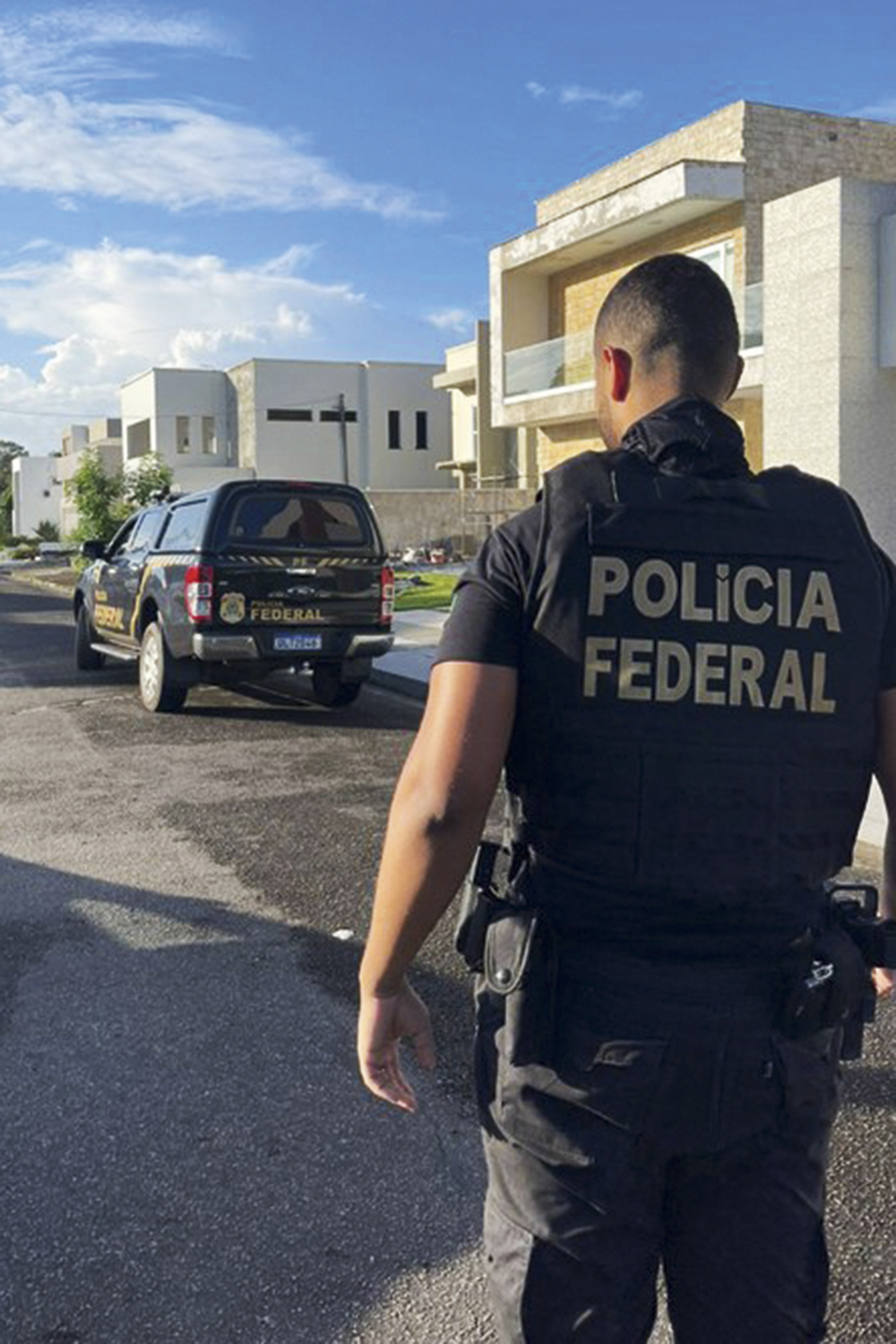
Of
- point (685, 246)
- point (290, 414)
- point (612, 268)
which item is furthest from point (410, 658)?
point (290, 414)

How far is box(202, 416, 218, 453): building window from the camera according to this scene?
182ft

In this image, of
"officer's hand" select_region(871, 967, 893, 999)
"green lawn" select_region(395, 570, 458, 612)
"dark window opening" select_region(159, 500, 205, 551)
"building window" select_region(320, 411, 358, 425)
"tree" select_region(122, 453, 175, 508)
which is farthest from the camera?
"building window" select_region(320, 411, 358, 425)

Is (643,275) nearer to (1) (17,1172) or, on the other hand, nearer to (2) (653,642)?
(2) (653,642)

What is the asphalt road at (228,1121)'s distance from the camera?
2.89m

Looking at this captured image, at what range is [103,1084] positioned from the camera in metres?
3.96

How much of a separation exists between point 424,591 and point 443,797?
23282 mm

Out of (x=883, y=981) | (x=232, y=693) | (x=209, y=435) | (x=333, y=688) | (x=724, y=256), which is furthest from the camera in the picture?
(x=209, y=435)

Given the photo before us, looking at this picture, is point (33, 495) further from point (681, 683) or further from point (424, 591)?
point (681, 683)

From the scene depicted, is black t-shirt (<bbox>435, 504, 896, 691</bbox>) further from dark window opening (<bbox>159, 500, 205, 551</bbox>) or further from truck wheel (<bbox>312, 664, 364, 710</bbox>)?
truck wheel (<bbox>312, 664, 364, 710</bbox>)

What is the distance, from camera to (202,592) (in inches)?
417

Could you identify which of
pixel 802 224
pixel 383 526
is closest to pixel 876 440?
pixel 802 224

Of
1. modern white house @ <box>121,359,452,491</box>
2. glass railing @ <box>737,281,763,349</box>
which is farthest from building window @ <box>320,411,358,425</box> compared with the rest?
glass railing @ <box>737,281,763,349</box>

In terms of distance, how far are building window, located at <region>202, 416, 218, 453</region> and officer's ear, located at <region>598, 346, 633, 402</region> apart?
179 ft

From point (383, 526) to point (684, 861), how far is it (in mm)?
36487
